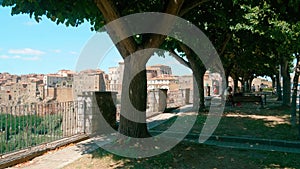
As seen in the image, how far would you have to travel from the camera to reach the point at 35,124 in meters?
6.98

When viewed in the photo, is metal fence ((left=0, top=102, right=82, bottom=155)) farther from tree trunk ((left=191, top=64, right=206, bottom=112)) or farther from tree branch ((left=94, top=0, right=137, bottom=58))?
tree trunk ((left=191, top=64, right=206, bottom=112))

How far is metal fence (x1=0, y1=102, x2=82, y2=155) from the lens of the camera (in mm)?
6074

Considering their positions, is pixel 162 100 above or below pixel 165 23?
below

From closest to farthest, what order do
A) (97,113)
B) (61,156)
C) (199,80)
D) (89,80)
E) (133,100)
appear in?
(61,156) → (133,100) → (97,113) → (199,80) → (89,80)

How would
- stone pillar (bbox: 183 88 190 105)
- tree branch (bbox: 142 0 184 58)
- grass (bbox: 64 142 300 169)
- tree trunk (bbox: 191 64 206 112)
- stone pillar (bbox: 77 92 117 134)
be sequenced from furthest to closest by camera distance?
1. stone pillar (bbox: 183 88 190 105)
2. tree trunk (bbox: 191 64 206 112)
3. stone pillar (bbox: 77 92 117 134)
4. tree branch (bbox: 142 0 184 58)
5. grass (bbox: 64 142 300 169)

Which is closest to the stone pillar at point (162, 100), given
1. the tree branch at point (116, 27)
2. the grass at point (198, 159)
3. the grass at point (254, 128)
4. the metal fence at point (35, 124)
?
the grass at point (254, 128)

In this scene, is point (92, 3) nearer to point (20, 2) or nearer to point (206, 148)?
point (20, 2)

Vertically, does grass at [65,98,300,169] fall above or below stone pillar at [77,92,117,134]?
below

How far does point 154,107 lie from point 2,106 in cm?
938

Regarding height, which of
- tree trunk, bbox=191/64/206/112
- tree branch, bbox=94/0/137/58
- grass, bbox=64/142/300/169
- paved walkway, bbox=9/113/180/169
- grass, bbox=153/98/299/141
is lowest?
paved walkway, bbox=9/113/180/169

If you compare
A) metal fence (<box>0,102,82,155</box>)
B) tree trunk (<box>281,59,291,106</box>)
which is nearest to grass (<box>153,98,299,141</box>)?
metal fence (<box>0,102,82,155</box>)

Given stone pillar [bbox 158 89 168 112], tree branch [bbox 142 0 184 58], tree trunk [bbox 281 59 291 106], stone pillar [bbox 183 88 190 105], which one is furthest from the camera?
stone pillar [bbox 183 88 190 105]

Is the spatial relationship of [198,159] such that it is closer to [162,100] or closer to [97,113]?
[97,113]

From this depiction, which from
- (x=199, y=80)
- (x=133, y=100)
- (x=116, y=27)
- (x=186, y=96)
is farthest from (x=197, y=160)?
(x=186, y=96)
